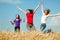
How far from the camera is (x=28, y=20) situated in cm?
562

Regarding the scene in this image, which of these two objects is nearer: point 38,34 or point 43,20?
point 38,34

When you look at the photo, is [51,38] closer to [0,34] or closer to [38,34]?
[38,34]

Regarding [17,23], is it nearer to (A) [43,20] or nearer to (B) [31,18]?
(B) [31,18]

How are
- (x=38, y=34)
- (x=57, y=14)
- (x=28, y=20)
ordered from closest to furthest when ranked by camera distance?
(x=38, y=34), (x=57, y=14), (x=28, y=20)

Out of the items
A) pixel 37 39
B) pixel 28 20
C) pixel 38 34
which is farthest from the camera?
pixel 28 20

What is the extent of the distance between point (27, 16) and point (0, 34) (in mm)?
2618

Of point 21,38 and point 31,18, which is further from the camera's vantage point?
point 31,18

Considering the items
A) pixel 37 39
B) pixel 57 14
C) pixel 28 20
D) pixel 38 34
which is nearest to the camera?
pixel 37 39

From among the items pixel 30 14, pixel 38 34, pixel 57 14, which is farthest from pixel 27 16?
pixel 38 34

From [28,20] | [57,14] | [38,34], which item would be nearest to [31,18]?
[28,20]

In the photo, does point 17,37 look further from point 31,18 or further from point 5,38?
point 31,18

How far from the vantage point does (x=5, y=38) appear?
9.73ft

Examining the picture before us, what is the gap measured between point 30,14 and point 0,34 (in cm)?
263

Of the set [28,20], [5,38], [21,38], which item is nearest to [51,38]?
[21,38]
